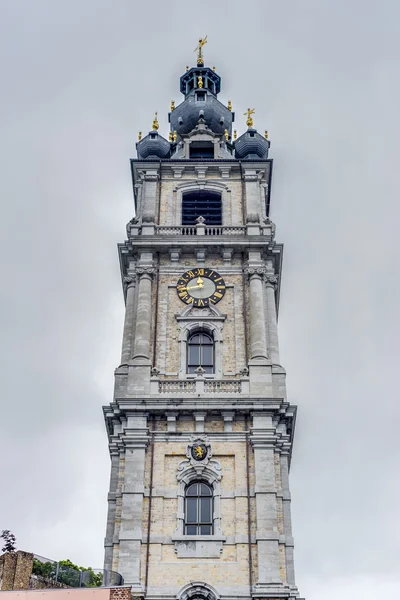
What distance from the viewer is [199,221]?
44156 millimetres

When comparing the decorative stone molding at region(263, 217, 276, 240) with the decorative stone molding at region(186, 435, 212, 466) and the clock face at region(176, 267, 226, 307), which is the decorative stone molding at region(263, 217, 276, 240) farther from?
the decorative stone molding at region(186, 435, 212, 466)

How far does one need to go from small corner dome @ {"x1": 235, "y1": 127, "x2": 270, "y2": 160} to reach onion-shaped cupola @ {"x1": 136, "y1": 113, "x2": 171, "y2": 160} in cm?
367

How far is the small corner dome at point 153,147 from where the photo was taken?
49.6 metres

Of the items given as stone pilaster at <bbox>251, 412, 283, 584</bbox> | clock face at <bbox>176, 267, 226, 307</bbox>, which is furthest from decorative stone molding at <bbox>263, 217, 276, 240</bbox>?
stone pilaster at <bbox>251, 412, 283, 584</bbox>

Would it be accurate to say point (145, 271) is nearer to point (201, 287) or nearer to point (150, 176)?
point (201, 287)

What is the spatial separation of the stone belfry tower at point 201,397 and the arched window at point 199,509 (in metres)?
0.04

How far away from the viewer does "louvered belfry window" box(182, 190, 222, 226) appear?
45.5m

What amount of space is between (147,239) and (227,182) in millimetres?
6241

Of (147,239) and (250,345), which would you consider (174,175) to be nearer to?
(147,239)

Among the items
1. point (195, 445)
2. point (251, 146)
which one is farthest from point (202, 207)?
point (195, 445)

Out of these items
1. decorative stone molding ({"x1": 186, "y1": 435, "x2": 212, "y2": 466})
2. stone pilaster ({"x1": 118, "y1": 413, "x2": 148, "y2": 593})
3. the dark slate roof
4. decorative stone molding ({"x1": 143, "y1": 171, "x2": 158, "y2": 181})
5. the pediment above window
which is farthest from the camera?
the dark slate roof

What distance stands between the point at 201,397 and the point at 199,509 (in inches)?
168

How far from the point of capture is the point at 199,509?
3444 cm

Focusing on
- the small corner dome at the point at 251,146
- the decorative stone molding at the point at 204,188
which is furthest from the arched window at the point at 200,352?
the small corner dome at the point at 251,146
